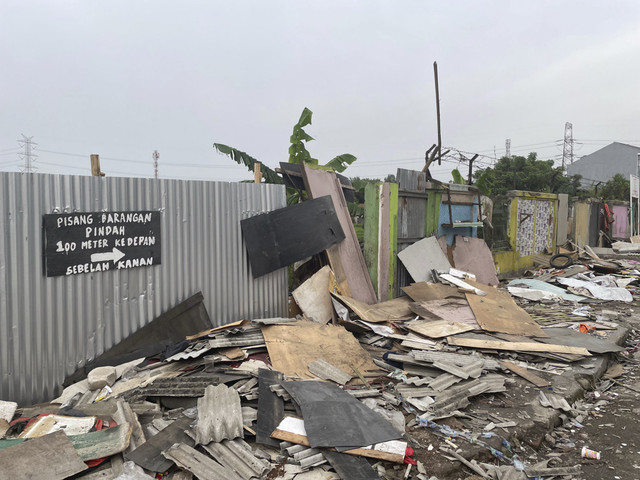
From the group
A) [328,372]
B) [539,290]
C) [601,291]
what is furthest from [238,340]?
[601,291]

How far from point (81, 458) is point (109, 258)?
2128 mm

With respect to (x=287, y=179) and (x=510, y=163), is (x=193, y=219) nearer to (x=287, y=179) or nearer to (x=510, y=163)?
(x=287, y=179)

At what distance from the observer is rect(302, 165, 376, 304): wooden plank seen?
22.1 feet

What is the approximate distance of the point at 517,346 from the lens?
219 inches

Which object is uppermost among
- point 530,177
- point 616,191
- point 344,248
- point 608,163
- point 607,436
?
point 608,163

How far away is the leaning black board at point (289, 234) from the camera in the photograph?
577cm

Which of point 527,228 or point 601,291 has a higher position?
point 527,228

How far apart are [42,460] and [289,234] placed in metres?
3.92

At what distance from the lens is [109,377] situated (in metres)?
4.09

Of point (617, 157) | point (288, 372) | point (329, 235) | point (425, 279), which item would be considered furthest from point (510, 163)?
point (288, 372)

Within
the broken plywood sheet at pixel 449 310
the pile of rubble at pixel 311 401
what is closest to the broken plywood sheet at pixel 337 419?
the pile of rubble at pixel 311 401

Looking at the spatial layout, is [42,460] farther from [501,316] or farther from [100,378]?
[501,316]

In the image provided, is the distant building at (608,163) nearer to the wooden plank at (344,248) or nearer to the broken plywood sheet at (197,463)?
the wooden plank at (344,248)

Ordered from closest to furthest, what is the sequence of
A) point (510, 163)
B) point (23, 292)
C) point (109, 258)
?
1. point (23, 292)
2. point (109, 258)
3. point (510, 163)
